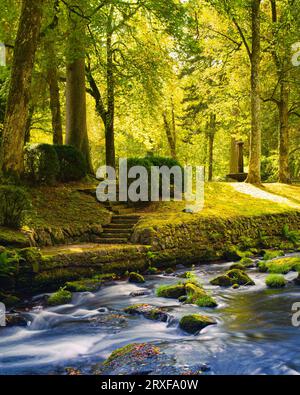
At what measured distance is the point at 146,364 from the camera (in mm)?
6004

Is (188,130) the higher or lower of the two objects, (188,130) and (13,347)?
the higher

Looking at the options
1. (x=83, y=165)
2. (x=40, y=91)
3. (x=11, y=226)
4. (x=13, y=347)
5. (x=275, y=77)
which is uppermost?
(x=275, y=77)

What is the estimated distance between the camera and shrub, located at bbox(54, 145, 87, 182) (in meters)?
16.3

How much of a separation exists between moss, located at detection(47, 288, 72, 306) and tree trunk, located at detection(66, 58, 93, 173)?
9304 mm

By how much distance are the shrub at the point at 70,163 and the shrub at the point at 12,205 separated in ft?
16.0

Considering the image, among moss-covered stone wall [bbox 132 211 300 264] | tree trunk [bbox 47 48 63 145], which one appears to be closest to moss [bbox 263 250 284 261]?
moss-covered stone wall [bbox 132 211 300 264]

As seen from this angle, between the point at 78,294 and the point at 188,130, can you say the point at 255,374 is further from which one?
the point at 188,130

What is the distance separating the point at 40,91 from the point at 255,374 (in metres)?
15.1

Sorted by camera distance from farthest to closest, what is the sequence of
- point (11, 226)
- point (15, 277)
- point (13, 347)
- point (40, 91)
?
point (40, 91)
point (11, 226)
point (15, 277)
point (13, 347)

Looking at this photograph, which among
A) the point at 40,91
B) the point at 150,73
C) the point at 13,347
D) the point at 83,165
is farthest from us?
the point at 150,73

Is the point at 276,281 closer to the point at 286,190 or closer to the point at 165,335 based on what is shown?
the point at 165,335

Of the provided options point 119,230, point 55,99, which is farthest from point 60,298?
point 55,99

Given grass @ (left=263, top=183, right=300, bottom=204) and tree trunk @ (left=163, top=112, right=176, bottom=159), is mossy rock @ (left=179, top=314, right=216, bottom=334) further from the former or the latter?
tree trunk @ (left=163, top=112, right=176, bottom=159)

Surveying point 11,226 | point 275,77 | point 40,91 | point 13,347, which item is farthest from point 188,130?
point 13,347
